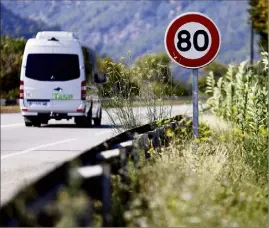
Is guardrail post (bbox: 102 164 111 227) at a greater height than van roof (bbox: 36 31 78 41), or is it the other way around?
van roof (bbox: 36 31 78 41)

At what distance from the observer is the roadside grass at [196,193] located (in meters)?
6.66

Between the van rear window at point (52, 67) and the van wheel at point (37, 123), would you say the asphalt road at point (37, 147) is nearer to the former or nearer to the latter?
the van wheel at point (37, 123)

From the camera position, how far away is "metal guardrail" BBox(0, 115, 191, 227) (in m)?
5.57

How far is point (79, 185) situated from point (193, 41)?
6335mm

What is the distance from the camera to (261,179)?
32.6 ft

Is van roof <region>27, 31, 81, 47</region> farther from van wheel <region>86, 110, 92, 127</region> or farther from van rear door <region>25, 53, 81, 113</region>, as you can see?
van wheel <region>86, 110, 92, 127</region>

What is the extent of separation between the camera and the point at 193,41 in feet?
40.5

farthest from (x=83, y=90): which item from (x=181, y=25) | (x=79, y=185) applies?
(x=79, y=185)

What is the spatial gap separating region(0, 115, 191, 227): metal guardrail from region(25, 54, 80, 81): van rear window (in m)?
19.2

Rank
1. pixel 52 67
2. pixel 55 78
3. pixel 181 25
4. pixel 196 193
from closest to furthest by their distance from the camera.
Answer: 1. pixel 196 193
2. pixel 181 25
3. pixel 55 78
4. pixel 52 67

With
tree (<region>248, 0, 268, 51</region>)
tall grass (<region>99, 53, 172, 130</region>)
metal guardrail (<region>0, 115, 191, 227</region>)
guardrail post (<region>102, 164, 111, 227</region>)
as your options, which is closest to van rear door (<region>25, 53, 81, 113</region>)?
tall grass (<region>99, 53, 172, 130</region>)

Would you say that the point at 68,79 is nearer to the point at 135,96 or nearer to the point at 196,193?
the point at 135,96

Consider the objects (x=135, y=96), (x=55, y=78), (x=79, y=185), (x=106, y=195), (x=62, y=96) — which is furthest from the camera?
(x=62, y=96)

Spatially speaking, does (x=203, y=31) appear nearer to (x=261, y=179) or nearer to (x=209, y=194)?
(x=261, y=179)
